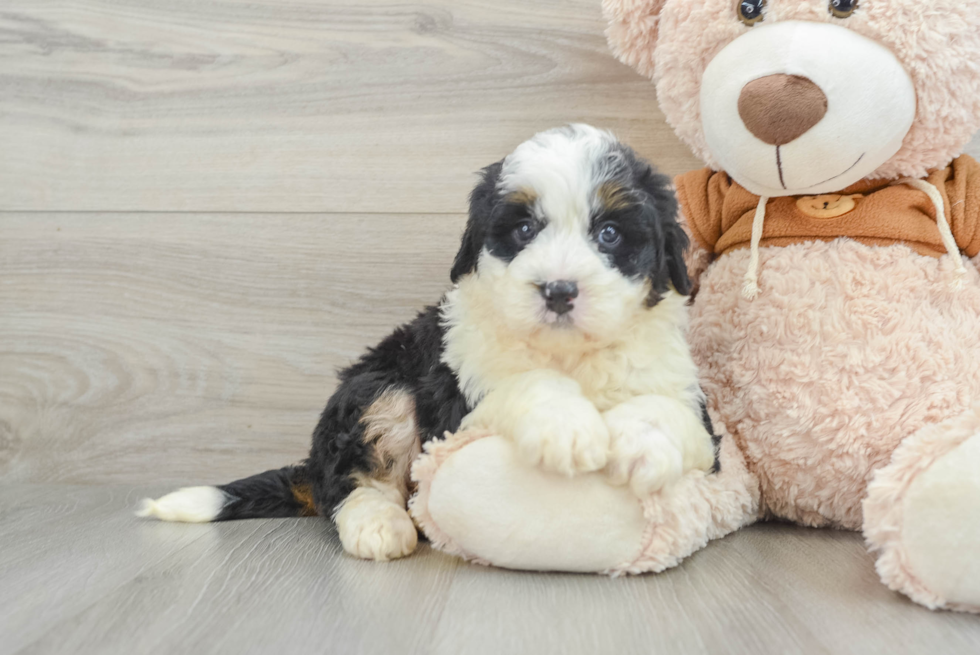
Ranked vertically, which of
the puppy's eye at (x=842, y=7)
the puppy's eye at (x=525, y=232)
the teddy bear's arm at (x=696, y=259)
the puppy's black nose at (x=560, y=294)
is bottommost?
the puppy's black nose at (x=560, y=294)

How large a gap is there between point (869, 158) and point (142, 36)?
1669 mm

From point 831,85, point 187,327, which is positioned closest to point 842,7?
point 831,85

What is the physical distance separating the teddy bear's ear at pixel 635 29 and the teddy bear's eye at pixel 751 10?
190 mm

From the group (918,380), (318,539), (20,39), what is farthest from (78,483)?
(918,380)

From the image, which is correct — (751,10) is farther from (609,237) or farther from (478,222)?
(478,222)

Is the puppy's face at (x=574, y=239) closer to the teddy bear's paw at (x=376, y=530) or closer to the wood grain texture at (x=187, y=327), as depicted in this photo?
the teddy bear's paw at (x=376, y=530)

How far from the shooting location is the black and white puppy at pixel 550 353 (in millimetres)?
1117

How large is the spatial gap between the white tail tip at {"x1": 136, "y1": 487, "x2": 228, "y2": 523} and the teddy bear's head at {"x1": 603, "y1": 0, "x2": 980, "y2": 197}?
1171 millimetres

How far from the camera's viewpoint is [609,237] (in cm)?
120

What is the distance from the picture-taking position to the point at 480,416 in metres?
1.23

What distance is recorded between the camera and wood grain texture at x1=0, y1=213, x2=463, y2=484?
190cm

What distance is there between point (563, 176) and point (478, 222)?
0.17m

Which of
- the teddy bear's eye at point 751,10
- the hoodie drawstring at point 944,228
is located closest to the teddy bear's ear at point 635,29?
the teddy bear's eye at point 751,10

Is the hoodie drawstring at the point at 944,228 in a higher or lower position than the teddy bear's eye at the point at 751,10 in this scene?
lower
